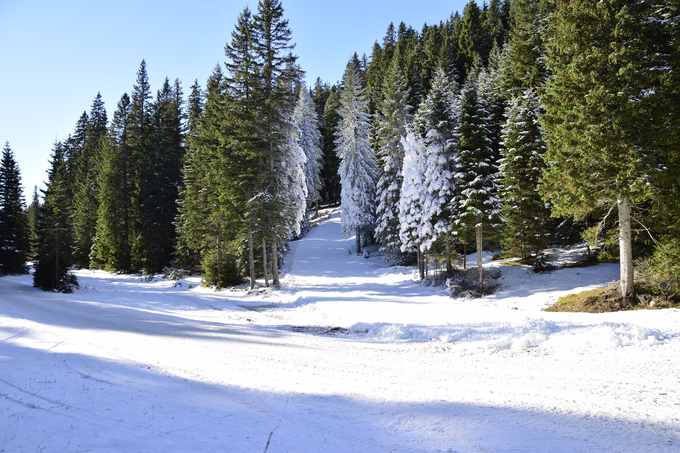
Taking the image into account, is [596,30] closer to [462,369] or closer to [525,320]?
[525,320]

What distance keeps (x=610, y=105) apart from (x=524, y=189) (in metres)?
8.68

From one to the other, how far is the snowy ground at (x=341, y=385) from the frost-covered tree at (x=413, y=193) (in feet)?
41.0

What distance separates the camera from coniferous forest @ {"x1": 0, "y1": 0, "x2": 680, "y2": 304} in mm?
12672

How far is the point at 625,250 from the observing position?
13242 mm

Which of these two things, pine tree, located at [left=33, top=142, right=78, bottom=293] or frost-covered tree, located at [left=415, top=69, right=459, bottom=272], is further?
pine tree, located at [left=33, top=142, right=78, bottom=293]

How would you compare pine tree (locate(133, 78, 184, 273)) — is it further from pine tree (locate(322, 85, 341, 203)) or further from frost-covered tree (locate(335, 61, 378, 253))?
pine tree (locate(322, 85, 341, 203))

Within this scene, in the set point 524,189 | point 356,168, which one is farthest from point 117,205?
point 524,189

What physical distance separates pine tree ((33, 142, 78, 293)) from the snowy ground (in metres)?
12.8

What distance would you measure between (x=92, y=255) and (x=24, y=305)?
28017mm

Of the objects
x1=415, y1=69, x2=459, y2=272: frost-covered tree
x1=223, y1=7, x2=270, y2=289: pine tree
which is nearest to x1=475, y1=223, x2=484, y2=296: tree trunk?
x1=415, y1=69, x2=459, y2=272: frost-covered tree

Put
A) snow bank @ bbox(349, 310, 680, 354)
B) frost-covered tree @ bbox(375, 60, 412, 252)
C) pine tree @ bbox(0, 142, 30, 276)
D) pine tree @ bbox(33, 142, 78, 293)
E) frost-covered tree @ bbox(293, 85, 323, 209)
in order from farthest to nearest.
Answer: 1. frost-covered tree @ bbox(293, 85, 323, 209)
2. pine tree @ bbox(0, 142, 30, 276)
3. frost-covered tree @ bbox(375, 60, 412, 252)
4. pine tree @ bbox(33, 142, 78, 293)
5. snow bank @ bbox(349, 310, 680, 354)

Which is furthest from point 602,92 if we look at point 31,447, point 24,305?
point 24,305

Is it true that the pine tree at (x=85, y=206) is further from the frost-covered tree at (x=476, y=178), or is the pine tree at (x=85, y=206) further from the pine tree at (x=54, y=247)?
the frost-covered tree at (x=476, y=178)

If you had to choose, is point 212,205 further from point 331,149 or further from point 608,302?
point 331,149
